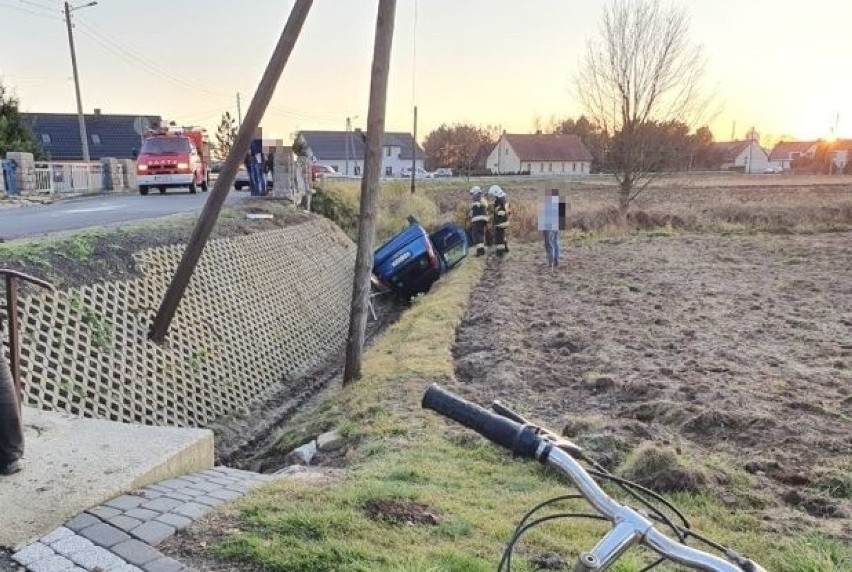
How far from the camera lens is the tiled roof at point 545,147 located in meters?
72.6

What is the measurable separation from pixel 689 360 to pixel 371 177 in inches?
174

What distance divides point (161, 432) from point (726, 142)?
117 m

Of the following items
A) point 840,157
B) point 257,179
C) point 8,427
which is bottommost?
point 8,427

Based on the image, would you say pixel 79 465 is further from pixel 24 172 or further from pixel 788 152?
pixel 788 152

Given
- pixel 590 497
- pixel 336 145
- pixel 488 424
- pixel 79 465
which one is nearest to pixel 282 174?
pixel 79 465

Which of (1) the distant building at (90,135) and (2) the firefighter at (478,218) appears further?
(1) the distant building at (90,135)

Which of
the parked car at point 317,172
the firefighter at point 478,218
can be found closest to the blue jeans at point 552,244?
the firefighter at point 478,218

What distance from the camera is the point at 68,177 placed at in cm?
2586

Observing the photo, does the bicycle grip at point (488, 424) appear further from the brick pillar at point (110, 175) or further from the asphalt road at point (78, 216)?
the brick pillar at point (110, 175)

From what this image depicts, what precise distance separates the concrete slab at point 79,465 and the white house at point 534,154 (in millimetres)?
67405

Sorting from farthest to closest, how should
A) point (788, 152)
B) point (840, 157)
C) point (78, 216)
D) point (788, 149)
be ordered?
point (788, 149) → point (788, 152) → point (840, 157) → point (78, 216)

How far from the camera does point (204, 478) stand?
421cm

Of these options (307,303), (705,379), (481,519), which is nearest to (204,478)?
(481,519)

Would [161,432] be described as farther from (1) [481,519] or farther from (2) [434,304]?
(2) [434,304]
